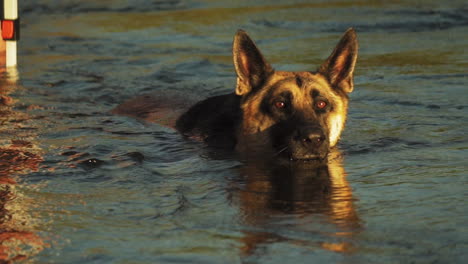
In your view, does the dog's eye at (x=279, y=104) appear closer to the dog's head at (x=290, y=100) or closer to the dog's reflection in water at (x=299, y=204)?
the dog's head at (x=290, y=100)

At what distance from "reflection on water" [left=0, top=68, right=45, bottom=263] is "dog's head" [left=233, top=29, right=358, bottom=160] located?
1.80m

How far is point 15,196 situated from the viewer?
5.77 meters

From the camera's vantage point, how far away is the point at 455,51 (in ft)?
40.8

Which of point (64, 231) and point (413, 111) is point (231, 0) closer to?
point (413, 111)

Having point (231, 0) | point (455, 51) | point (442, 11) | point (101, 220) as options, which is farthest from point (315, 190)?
point (231, 0)

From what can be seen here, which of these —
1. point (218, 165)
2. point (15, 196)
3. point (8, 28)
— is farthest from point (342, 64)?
point (8, 28)

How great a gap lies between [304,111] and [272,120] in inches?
11.6

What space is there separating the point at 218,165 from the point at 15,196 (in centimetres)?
180

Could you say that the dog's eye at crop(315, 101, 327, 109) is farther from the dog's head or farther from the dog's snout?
the dog's snout

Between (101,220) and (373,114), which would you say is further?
(373,114)

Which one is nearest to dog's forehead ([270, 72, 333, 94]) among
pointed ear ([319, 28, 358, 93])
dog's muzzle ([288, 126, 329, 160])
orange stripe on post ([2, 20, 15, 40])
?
pointed ear ([319, 28, 358, 93])

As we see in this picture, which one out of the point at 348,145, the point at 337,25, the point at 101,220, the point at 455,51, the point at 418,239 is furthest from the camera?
the point at 337,25

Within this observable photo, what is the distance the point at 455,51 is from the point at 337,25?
2.93m

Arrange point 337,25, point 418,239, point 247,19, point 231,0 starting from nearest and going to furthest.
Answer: point 418,239, point 337,25, point 247,19, point 231,0
